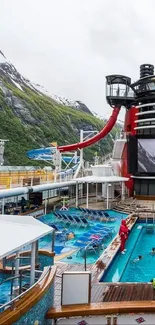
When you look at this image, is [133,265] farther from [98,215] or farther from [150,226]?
[98,215]

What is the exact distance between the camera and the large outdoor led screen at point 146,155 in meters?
27.7

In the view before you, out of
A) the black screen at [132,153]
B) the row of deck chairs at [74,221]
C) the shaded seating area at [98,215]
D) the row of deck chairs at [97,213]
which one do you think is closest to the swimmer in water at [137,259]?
the row of deck chairs at [74,221]

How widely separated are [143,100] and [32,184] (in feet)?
45.8

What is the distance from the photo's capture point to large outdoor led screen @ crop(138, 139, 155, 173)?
90.8 feet

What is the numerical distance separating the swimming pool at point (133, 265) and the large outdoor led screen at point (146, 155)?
37.8 feet

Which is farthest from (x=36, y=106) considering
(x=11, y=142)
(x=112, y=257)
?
(x=112, y=257)

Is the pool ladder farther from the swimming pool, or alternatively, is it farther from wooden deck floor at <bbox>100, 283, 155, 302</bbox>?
wooden deck floor at <bbox>100, 283, 155, 302</bbox>

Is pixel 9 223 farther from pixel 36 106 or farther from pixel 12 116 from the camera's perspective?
pixel 36 106

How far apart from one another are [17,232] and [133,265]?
7542mm

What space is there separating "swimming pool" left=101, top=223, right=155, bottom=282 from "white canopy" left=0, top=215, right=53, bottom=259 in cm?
413

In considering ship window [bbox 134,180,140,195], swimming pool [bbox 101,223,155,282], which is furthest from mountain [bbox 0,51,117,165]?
swimming pool [bbox 101,223,155,282]

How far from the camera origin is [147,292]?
8078mm

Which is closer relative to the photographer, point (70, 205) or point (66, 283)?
point (66, 283)

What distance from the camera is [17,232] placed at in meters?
5.79
